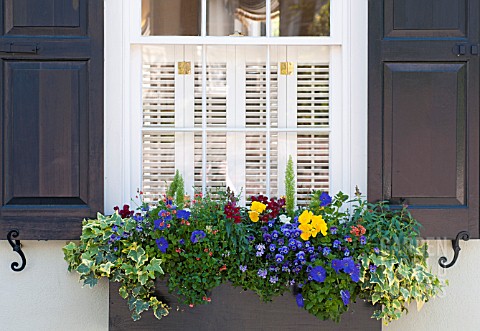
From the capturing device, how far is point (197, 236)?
351 cm

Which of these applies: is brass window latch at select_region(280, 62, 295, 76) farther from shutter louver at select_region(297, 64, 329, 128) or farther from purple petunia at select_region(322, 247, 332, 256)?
purple petunia at select_region(322, 247, 332, 256)

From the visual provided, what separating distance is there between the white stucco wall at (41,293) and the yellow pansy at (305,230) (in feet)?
3.36

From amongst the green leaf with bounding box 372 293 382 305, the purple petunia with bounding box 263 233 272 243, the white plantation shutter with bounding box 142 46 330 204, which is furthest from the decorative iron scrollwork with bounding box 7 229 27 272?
the green leaf with bounding box 372 293 382 305

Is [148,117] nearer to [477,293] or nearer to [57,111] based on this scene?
[57,111]

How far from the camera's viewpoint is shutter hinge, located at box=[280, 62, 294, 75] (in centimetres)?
399

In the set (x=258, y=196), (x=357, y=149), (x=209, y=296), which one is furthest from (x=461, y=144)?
(x=209, y=296)

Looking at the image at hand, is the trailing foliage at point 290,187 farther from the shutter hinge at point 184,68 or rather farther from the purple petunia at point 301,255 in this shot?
the shutter hinge at point 184,68

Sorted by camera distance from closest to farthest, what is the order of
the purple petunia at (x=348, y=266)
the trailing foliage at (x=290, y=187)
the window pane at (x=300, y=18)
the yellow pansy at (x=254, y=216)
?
the purple petunia at (x=348, y=266) < the yellow pansy at (x=254, y=216) < the trailing foliage at (x=290, y=187) < the window pane at (x=300, y=18)

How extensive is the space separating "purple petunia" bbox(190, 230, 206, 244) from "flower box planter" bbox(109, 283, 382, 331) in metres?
0.28

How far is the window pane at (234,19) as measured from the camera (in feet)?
13.1

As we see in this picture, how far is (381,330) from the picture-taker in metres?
3.73

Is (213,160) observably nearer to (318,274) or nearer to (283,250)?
(283,250)

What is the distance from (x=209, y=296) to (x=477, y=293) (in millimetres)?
1344

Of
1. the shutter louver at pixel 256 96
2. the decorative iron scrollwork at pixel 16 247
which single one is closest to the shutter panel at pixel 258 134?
the shutter louver at pixel 256 96
